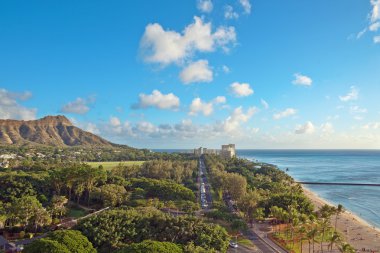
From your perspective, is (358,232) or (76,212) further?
(358,232)

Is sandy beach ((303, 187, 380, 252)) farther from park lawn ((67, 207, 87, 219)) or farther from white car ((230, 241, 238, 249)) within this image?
park lawn ((67, 207, 87, 219))

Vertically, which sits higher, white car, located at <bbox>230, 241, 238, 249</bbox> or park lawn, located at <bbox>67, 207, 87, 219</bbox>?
park lawn, located at <bbox>67, 207, 87, 219</bbox>

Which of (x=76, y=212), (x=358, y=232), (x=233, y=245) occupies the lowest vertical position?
(x=358, y=232)

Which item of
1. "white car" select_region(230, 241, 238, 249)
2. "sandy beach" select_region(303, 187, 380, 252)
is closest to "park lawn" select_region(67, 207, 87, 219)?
"white car" select_region(230, 241, 238, 249)

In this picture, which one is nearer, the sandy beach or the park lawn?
the sandy beach

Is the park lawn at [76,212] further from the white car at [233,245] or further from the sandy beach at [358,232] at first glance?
the sandy beach at [358,232]

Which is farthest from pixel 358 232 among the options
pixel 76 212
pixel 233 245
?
pixel 76 212

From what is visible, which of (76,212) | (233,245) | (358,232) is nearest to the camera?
(233,245)

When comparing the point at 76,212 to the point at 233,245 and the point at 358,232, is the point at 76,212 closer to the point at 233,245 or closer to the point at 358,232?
the point at 233,245

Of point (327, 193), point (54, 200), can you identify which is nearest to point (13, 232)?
point (54, 200)
